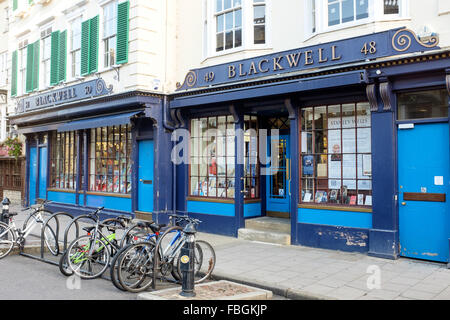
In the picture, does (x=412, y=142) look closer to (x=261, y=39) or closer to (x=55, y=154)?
(x=261, y=39)

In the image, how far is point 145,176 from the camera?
12281 millimetres

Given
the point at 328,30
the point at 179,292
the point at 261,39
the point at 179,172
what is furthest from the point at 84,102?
the point at 179,292

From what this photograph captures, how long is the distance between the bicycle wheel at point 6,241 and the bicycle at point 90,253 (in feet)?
7.63

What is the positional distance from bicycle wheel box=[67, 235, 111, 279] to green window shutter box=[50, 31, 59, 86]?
9627 mm

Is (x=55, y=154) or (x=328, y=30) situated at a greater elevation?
(x=328, y=30)

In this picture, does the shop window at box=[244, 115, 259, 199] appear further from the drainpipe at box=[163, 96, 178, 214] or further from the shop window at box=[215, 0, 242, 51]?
the drainpipe at box=[163, 96, 178, 214]

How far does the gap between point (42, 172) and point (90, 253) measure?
11.4 metres

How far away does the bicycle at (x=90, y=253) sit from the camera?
22.7 feet

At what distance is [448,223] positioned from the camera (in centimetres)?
730

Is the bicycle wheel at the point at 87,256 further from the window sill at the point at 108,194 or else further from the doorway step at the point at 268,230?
the window sill at the point at 108,194

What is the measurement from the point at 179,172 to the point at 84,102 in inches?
158

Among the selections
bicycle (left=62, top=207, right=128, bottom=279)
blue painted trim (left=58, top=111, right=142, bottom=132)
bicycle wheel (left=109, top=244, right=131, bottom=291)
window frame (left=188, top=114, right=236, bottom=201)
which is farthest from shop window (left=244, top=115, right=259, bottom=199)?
bicycle wheel (left=109, top=244, right=131, bottom=291)

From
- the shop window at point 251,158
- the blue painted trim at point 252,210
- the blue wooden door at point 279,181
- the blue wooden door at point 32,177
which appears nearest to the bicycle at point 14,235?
the blue painted trim at point 252,210
